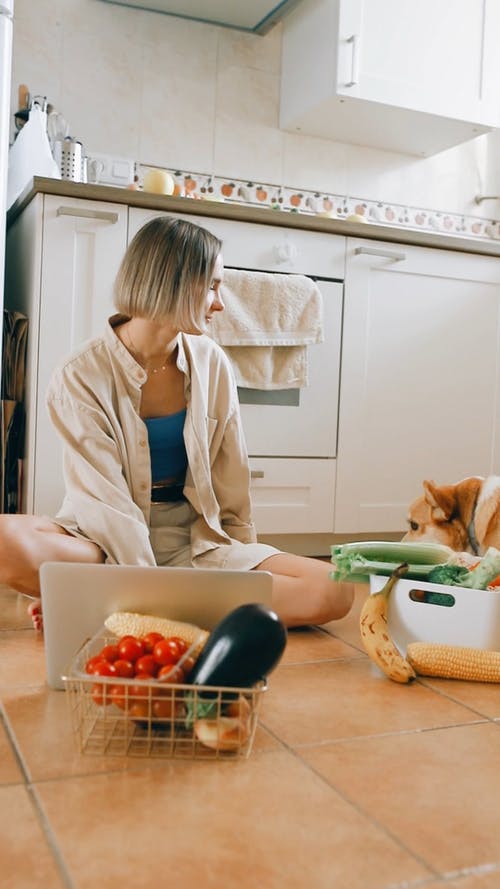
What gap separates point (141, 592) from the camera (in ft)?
4.40

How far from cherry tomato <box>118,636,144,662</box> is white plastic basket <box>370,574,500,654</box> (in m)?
0.61

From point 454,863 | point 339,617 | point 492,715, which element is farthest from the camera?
point 339,617

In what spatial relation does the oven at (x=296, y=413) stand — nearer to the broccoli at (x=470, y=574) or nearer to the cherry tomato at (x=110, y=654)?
the broccoli at (x=470, y=574)

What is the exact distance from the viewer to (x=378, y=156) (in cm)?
353

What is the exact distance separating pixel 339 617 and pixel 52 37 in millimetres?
2279

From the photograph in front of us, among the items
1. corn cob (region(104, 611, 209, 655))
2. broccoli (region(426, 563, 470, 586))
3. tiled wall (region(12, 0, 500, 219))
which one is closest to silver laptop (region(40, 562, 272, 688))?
corn cob (region(104, 611, 209, 655))

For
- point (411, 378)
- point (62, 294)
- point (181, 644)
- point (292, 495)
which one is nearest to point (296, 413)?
point (292, 495)

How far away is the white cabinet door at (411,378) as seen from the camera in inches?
110

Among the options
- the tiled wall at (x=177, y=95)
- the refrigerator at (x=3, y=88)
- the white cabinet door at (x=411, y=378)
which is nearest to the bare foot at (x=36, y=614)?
the refrigerator at (x=3, y=88)

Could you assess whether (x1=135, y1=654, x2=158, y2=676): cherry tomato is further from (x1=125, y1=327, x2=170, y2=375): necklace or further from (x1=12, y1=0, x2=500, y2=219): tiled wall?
(x1=12, y1=0, x2=500, y2=219): tiled wall

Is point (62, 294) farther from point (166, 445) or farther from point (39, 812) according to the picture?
point (39, 812)

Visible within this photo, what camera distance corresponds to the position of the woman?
5.84 feet

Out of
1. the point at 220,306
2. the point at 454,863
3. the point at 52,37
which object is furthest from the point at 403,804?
the point at 52,37

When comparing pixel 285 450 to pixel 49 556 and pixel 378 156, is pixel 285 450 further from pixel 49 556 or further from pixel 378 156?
pixel 378 156
